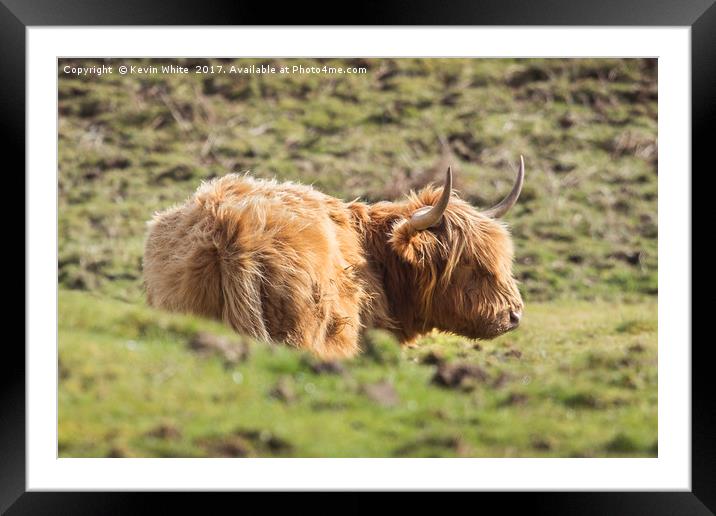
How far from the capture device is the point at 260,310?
5.26 meters

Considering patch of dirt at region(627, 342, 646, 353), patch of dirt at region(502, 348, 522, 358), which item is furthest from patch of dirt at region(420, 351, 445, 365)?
patch of dirt at region(627, 342, 646, 353)

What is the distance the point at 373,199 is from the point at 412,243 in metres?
4.94

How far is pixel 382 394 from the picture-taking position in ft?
16.1

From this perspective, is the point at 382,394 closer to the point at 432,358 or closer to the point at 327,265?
the point at 327,265

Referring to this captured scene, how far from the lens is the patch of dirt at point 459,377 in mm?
5270

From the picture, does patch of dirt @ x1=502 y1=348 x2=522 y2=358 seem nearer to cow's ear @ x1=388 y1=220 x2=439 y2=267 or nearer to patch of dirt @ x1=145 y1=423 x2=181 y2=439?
cow's ear @ x1=388 y1=220 x2=439 y2=267

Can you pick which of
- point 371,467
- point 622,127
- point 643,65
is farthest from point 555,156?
point 371,467

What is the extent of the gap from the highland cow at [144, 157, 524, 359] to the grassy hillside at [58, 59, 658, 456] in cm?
28

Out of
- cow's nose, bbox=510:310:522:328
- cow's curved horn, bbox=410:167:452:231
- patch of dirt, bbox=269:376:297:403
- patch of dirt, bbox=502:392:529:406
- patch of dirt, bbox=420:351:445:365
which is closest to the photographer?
patch of dirt, bbox=269:376:297:403

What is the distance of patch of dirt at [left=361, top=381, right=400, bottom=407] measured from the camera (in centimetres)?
488

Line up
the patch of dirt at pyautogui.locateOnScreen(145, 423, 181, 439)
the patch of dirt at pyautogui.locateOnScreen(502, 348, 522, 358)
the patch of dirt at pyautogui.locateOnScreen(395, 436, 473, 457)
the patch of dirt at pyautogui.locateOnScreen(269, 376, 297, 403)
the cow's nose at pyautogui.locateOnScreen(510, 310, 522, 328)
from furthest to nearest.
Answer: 1. the patch of dirt at pyautogui.locateOnScreen(502, 348, 522, 358)
2. the cow's nose at pyautogui.locateOnScreen(510, 310, 522, 328)
3. the patch of dirt at pyautogui.locateOnScreen(395, 436, 473, 457)
4. the patch of dirt at pyautogui.locateOnScreen(269, 376, 297, 403)
5. the patch of dirt at pyautogui.locateOnScreen(145, 423, 181, 439)
